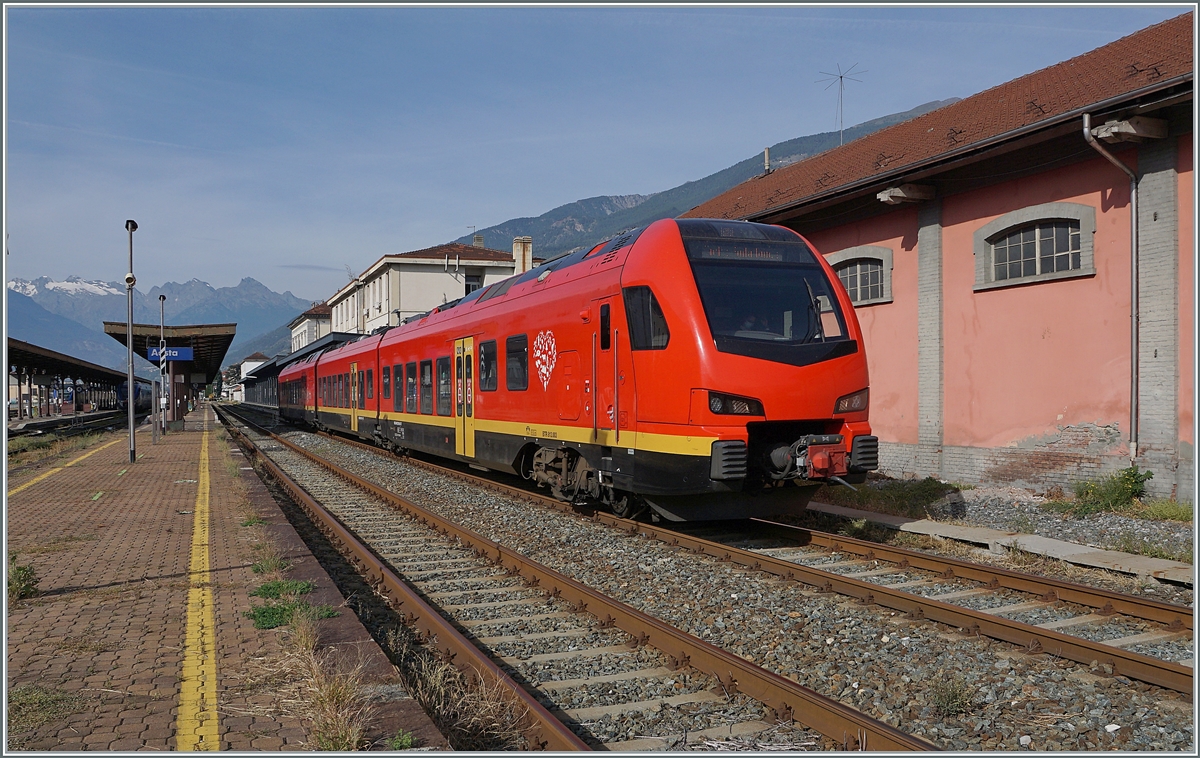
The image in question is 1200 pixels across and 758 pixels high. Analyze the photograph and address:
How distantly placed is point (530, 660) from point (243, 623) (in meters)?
2.02

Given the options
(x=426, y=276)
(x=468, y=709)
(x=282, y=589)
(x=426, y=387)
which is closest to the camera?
(x=468, y=709)

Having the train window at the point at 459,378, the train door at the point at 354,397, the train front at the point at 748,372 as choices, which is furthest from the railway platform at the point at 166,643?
the train door at the point at 354,397

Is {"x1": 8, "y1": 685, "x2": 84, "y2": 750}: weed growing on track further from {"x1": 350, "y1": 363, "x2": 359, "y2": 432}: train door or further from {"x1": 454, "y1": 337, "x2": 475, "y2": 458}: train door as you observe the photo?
{"x1": 350, "y1": 363, "x2": 359, "y2": 432}: train door

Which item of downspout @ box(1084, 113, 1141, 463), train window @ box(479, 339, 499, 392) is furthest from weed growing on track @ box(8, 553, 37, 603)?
downspout @ box(1084, 113, 1141, 463)

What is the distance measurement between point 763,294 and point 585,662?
438cm

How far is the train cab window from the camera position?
1505cm

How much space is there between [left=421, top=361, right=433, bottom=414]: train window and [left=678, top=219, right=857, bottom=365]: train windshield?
8.84 metres

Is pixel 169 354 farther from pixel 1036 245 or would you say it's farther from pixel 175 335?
pixel 1036 245

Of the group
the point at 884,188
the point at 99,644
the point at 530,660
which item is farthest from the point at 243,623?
the point at 884,188

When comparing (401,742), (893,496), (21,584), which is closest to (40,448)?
(21,584)

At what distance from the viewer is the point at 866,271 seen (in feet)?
49.8

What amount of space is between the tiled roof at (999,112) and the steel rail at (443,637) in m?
9.63

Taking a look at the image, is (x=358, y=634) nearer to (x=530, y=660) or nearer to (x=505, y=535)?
(x=530, y=660)

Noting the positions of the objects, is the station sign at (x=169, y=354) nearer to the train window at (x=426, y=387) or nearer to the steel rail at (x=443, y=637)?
the train window at (x=426, y=387)
